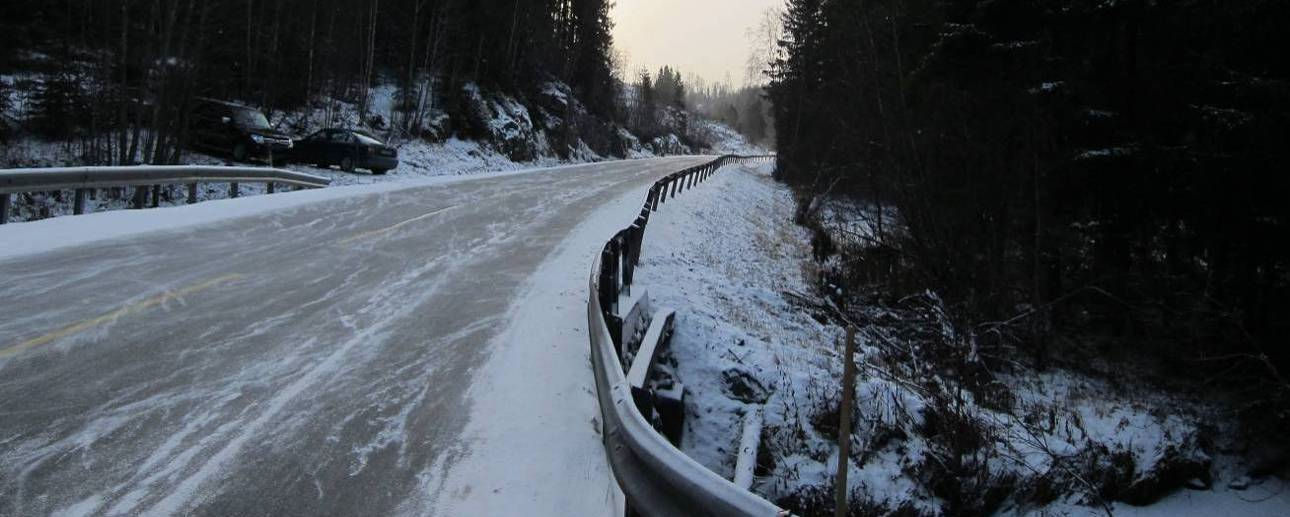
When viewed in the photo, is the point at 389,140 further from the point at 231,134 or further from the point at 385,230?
the point at 385,230

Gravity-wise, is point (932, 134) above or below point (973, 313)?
above

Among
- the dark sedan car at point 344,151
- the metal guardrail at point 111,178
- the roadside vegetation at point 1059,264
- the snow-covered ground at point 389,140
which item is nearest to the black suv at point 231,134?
the snow-covered ground at point 389,140

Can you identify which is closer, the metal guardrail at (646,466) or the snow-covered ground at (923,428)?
the metal guardrail at (646,466)

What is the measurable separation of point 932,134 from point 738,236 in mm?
6124

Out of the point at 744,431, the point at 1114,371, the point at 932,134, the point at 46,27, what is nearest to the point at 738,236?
the point at 932,134

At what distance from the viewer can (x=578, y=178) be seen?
89.4 feet

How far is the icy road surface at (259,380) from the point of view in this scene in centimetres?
359

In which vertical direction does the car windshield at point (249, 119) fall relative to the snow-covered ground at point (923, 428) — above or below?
above

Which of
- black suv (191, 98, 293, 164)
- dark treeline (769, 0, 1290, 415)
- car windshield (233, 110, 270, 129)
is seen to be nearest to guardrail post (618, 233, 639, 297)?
dark treeline (769, 0, 1290, 415)

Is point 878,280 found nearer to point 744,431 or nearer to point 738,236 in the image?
point 738,236

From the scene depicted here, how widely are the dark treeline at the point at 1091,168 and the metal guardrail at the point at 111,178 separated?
1306 cm

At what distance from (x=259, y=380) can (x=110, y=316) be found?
2042mm

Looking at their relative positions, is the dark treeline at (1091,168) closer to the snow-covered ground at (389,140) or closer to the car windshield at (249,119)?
the snow-covered ground at (389,140)

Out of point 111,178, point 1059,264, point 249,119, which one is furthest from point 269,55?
point 1059,264
